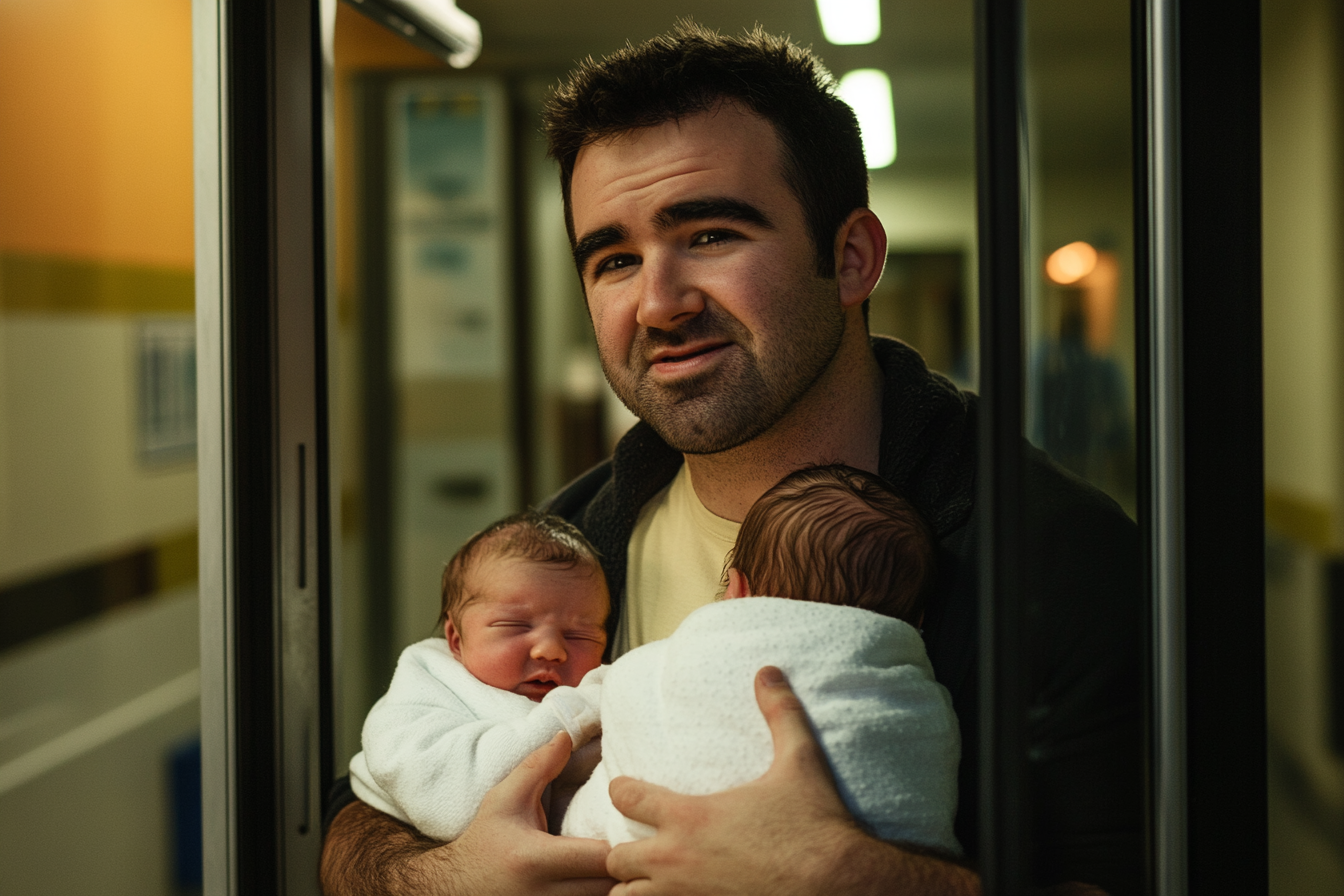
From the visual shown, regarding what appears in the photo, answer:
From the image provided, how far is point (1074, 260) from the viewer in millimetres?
882

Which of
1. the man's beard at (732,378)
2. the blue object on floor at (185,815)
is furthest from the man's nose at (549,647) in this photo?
the blue object on floor at (185,815)

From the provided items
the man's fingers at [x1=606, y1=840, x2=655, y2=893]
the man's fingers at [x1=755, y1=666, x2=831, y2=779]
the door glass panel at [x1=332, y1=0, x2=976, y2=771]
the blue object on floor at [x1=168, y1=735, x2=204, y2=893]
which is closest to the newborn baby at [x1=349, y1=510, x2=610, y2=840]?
the man's fingers at [x1=606, y1=840, x2=655, y2=893]

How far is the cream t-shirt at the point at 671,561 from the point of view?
3.08 feet

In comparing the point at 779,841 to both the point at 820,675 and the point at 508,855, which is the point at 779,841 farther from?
the point at 508,855

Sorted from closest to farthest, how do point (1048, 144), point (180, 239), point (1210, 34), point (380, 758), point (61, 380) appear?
point (1210, 34), point (380, 758), point (1048, 144), point (61, 380), point (180, 239)

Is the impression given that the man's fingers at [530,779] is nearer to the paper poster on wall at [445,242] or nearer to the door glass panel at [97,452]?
the door glass panel at [97,452]

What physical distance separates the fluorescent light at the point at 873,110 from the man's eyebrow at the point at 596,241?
23 cm

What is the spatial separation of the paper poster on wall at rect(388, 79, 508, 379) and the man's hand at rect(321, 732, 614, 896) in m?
2.31

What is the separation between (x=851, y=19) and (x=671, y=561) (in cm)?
63

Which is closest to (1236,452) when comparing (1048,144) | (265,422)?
(1048,144)

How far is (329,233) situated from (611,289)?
1.11 feet

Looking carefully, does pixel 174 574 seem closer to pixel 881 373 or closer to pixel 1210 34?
pixel 881 373

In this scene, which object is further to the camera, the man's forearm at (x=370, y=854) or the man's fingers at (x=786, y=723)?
the man's forearm at (x=370, y=854)

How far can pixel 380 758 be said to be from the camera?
2.97 ft
